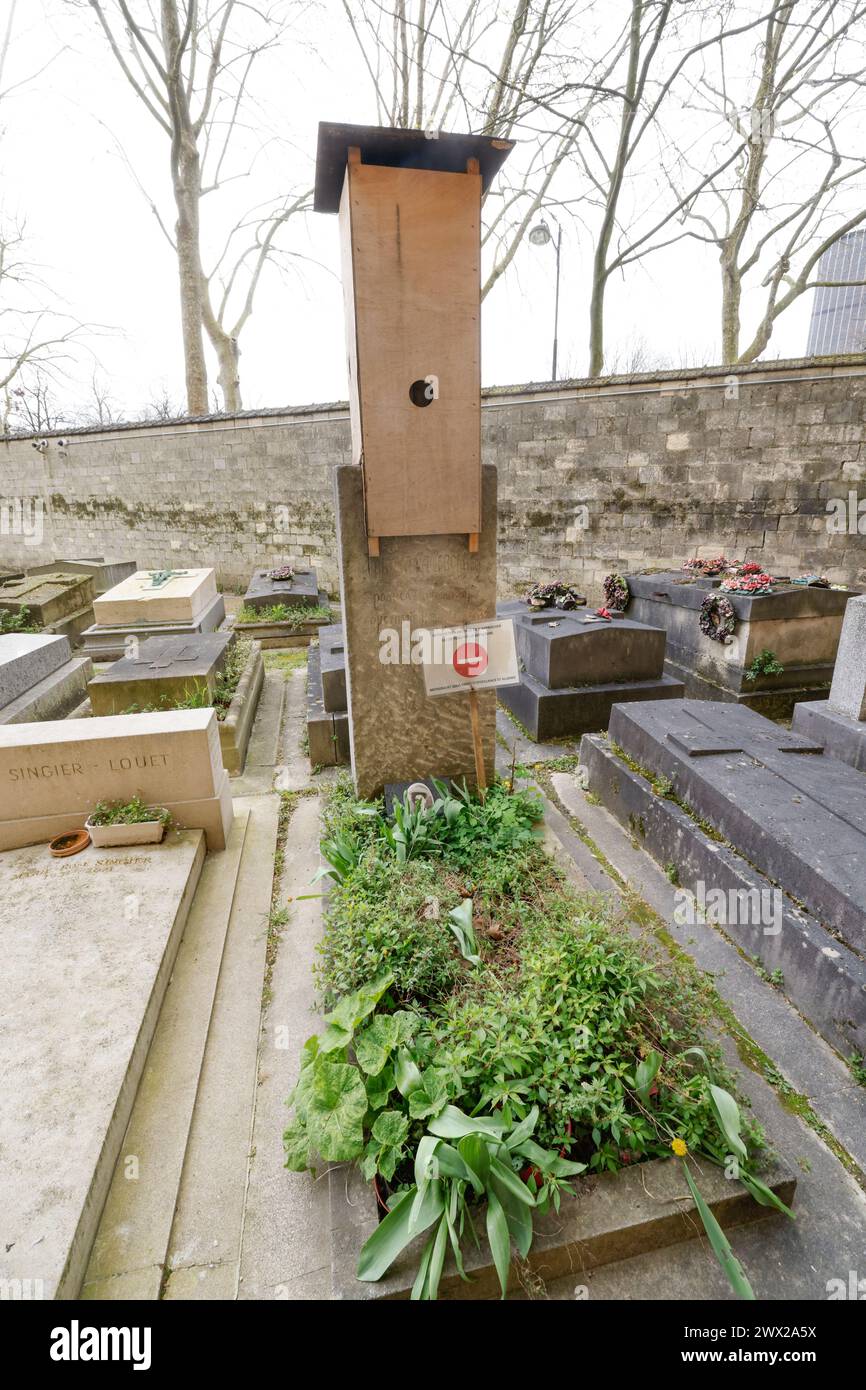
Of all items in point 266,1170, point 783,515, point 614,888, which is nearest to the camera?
point 266,1170

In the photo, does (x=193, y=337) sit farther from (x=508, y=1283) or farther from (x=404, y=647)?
(x=508, y=1283)

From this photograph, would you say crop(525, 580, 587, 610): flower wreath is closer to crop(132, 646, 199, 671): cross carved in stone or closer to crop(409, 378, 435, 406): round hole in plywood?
crop(132, 646, 199, 671): cross carved in stone

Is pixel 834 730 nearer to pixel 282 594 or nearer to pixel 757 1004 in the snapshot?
pixel 757 1004

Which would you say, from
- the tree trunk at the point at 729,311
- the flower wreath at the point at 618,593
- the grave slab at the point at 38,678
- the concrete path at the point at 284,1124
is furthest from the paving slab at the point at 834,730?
the tree trunk at the point at 729,311

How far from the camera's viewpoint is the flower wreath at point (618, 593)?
701 cm

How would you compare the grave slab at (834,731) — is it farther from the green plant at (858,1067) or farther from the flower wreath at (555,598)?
the flower wreath at (555,598)

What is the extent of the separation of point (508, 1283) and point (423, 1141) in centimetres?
41

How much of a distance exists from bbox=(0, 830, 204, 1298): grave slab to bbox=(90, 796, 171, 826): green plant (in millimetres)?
144

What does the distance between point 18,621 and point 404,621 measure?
6168 millimetres

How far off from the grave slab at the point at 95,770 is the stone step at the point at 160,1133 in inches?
27.2
